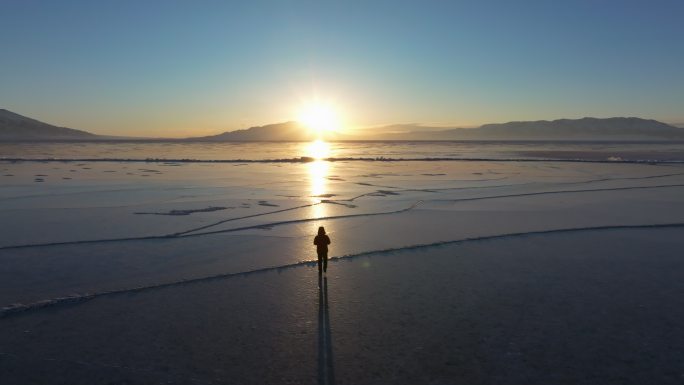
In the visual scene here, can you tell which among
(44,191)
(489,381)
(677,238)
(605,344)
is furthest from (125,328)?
(44,191)

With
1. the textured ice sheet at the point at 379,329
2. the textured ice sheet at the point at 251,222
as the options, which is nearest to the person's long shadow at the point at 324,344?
the textured ice sheet at the point at 379,329

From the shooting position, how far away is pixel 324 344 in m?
5.47

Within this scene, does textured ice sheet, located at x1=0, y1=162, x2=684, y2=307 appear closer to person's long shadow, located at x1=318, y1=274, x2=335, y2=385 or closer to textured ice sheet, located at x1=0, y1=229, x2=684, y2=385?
textured ice sheet, located at x1=0, y1=229, x2=684, y2=385

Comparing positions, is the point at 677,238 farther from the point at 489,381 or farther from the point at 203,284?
the point at 203,284

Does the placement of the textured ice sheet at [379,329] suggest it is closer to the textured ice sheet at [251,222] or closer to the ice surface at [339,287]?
the ice surface at [339,287]

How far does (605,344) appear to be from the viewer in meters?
5.50

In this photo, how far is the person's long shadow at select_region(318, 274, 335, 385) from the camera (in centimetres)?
481

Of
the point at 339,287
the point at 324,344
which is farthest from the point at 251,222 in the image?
the point at 324,344

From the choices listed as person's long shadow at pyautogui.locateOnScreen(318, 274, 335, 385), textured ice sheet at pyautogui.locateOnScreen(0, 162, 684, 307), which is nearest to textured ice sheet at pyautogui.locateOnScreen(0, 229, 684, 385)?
person's long shadow at pyautogui.locateOnScreen(318, 274, 335, 385)

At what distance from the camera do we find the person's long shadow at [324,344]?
15.8 feet

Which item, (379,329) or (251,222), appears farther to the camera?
(251,222)

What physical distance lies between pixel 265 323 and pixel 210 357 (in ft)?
3.25

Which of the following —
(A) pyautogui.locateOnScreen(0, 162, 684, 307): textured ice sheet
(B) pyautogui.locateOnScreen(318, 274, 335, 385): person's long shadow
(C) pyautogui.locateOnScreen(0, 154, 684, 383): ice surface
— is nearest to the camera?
(B) pyautogui.locateOnScreen(318, 274, 335, 385): person's long shadow

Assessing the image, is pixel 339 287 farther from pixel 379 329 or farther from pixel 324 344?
pixel 324 344
